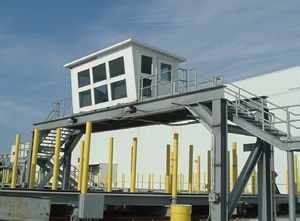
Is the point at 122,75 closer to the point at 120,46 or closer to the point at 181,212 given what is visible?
the point at 120,46

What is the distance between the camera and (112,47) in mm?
18156

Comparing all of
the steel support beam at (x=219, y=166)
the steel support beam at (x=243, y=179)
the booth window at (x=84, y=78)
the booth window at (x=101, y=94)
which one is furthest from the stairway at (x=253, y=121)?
the booth window at (x=84, y=78)

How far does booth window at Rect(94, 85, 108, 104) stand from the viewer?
18828 millimetres

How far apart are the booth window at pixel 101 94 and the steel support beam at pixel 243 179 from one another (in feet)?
25.7

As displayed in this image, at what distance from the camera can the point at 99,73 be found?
63.1 feet

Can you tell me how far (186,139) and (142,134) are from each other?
6364mm

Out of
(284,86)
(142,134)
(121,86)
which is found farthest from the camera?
(142,134)

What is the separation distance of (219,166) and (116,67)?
7806 mm

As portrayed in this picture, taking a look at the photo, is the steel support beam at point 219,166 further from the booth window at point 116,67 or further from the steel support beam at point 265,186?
the booth window at point 116,67

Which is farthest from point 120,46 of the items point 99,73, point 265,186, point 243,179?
point 265,186

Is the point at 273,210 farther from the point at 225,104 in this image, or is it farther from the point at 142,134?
the point at 142,134

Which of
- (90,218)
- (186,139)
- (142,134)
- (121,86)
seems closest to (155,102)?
(121,86)

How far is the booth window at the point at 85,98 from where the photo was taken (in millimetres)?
19875

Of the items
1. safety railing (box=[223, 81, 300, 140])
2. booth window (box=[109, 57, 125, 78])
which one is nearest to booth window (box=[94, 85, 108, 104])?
booth window (box=[109, 57, 125, 78])
